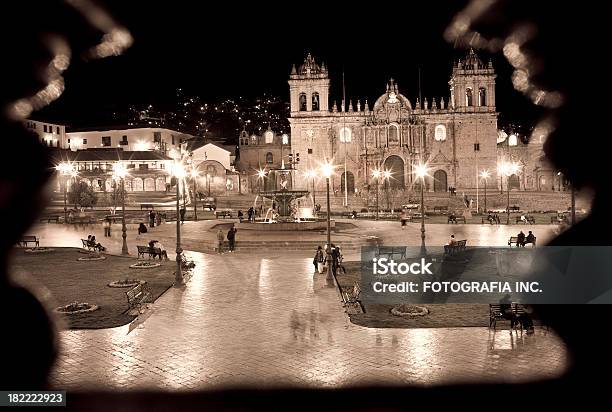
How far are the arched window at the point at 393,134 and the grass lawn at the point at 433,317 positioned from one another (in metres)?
55.3

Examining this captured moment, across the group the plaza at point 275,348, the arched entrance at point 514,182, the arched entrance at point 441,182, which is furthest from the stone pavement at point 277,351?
the arched entrance at point 514,182

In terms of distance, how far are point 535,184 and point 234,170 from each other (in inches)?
1615

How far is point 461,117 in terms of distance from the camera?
2729 inches

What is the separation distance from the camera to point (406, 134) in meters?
69.1

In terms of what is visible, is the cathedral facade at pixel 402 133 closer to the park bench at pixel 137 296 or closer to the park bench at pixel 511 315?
the park bench at pixel 137 296

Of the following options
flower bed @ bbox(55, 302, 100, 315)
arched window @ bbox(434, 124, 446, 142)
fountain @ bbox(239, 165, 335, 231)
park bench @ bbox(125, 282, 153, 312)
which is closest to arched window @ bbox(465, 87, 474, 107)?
arched window @ bbox(434, 124, 446, 142)

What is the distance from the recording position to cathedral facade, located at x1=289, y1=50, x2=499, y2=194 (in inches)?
2694

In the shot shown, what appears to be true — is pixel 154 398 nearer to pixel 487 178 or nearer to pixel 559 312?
pixel 559 312

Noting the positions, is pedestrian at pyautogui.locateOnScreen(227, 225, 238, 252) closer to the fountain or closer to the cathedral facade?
the fountain

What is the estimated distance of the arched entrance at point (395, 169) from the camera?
69000 mm

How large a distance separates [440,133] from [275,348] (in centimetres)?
6356

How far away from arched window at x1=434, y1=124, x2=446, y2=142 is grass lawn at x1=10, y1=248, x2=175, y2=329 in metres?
53.1

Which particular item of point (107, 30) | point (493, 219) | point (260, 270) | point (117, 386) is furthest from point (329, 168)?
point (493, 219)

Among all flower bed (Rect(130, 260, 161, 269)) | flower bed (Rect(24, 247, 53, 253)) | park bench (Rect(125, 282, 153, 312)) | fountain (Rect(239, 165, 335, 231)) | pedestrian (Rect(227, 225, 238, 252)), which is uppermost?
fountain (Rect(239, 165, 335, 231))
